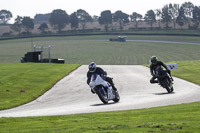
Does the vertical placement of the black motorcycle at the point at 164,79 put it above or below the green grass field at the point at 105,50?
above

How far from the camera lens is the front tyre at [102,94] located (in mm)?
17625

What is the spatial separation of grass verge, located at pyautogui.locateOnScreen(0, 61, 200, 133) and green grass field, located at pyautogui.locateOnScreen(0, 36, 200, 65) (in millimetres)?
55699

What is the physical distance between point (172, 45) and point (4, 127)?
92842 mm

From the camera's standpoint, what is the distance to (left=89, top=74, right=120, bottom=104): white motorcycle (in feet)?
57.2

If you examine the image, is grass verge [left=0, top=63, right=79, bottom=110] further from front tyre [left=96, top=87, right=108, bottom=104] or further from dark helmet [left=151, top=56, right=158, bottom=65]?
dark helmet [left=151, top=56, right=158, bottom=65]

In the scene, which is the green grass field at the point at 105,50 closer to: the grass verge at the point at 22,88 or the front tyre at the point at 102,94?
the grass verge at the point at 22,88

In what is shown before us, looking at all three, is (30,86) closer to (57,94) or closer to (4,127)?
(57,94)

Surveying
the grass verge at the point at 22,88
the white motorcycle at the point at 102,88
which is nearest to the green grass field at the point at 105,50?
the grass verge at the point at 22,88

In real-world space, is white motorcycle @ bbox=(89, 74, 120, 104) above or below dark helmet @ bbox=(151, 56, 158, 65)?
below

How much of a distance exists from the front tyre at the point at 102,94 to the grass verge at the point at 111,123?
4.46m

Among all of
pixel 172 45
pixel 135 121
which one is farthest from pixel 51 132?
pixel 172 45

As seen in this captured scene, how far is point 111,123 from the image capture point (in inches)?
427

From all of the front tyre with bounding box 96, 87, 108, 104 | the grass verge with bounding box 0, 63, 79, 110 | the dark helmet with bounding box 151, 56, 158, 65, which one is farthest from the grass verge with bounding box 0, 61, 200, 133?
the dark helmet with bounding box 151, 56, 158, 65

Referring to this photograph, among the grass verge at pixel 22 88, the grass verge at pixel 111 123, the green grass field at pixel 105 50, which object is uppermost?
the grass verge at pixel 111 123
